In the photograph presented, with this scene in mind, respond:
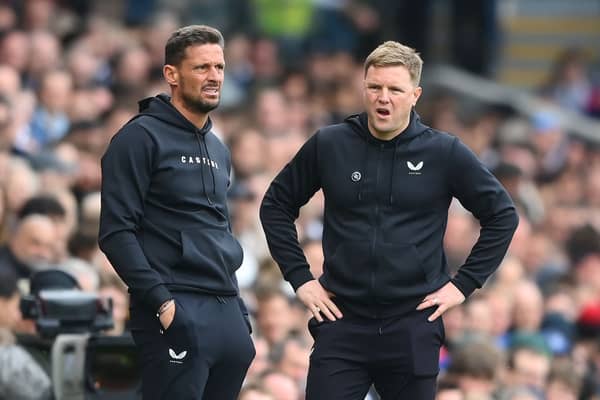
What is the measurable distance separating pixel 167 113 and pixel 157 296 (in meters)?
0.81

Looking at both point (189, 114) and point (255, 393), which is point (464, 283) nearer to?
point (189, 114)

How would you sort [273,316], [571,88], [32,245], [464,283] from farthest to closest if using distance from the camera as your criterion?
[571,88] → [273,316] → [32,245] → [464,283]

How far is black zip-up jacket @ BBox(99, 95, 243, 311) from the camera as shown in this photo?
666 cm

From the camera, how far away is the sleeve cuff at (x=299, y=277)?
7.23 meters

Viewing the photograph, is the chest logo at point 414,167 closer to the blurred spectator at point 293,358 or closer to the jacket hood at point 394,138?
the jacket hood at point 394,138

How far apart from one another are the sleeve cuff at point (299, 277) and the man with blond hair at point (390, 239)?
6 centimetres

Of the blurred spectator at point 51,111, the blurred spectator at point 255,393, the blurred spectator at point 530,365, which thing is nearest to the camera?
the blurred spectator at point 255,393

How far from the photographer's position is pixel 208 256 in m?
6.82

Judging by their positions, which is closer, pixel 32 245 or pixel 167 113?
pixel 167 113

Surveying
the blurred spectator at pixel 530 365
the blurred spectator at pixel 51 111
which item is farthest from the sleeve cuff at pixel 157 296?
the blurred spectator at pixel 51 111

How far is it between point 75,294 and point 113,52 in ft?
25.2

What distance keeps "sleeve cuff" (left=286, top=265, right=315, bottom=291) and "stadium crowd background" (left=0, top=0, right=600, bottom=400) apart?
156cm

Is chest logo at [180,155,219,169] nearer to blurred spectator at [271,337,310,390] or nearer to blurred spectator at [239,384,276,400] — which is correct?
blurred spectator at [239,384,276,400]

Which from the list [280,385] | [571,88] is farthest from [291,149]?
[571,88]
